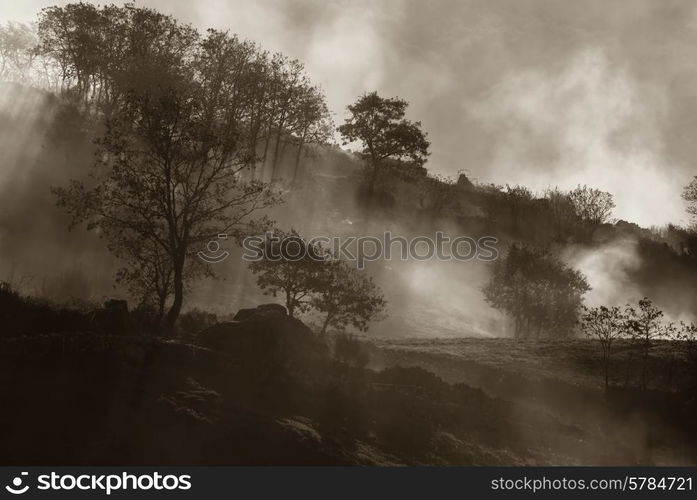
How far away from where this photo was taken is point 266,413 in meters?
28.0

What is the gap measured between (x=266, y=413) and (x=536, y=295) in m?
58.1

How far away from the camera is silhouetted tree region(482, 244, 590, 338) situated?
7875 centimetres

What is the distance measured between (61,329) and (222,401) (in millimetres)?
10241

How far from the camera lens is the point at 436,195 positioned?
119 metres

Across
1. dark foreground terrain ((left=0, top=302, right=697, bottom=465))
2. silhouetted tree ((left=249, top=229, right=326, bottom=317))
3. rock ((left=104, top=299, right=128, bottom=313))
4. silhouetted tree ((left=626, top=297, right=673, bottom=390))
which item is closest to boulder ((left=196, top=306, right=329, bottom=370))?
dark foreground terrain ((left=0, top=302, right=697, bottom=465))

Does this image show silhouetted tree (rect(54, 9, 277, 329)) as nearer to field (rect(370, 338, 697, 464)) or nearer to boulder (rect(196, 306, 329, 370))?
boulder (rect(196, 306, 329, 370))

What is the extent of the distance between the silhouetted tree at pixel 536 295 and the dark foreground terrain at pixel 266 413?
32.1m

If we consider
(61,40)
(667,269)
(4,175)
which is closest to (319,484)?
(4,175)

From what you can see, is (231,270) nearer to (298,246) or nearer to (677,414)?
(298,246)

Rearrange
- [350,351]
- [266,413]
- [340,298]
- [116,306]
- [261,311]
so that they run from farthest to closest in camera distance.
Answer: [340,298], [350,351], [261,311], [116,306], [266,413]

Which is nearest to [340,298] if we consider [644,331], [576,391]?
[576,391]

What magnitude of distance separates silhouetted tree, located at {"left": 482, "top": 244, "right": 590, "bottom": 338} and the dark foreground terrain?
32149 millimetres

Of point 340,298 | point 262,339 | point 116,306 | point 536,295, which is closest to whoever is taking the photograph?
point 262,339

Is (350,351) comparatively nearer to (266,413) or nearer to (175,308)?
(175,308)
